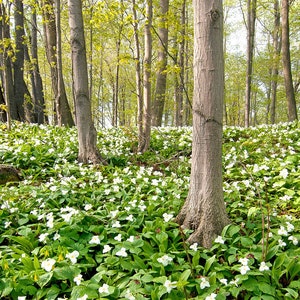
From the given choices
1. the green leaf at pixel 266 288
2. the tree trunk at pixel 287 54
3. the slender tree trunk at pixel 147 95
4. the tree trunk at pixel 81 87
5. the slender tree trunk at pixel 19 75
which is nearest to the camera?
the green leaf at pixel 266 288

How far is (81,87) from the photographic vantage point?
4.72m

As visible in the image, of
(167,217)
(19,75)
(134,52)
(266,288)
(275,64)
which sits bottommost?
(266,288)

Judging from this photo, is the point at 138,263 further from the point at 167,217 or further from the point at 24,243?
the point at 24,243

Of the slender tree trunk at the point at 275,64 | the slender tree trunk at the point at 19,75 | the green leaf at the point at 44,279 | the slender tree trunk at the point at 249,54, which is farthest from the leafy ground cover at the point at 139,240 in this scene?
the slender tree trunk at the point at 275,64

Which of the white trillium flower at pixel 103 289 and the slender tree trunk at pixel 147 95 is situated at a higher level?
the slender tree trunk at pixel 147 95

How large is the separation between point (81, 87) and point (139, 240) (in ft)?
10.1

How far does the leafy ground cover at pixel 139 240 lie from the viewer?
2.07m

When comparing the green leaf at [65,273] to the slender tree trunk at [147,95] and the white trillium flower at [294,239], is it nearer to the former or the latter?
the white trillium flower at [294,239]

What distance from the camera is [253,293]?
6.64 ft

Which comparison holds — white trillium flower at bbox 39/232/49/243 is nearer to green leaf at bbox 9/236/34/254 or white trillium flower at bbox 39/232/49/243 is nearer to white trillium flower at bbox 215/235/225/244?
green leaf at bbox 9/236/34/254

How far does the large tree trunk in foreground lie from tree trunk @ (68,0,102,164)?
2586 millimetres

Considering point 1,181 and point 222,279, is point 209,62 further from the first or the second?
point 1,181

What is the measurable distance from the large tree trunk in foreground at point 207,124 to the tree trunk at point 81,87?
2.59 m

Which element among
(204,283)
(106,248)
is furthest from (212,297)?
(106,248)
